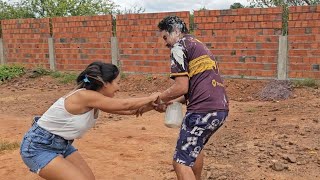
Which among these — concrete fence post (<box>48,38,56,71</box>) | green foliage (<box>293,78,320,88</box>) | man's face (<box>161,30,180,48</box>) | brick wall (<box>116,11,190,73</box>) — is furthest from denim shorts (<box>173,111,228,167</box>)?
concrete fence post (<box>48,38,56,71</box>)


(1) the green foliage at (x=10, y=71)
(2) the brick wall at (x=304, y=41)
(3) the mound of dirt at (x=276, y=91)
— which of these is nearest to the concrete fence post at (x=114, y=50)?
(1) the green foliage at (x=10, y=71)

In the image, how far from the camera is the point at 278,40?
8.29m

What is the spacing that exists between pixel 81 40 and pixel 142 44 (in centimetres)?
197

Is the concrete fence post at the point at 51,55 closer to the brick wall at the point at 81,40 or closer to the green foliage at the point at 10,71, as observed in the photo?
the brick wall at the point at 81,40

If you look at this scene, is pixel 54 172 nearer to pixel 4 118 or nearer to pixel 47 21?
pixel 4 118

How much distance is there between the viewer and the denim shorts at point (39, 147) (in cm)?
298

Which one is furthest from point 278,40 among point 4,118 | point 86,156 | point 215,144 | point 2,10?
point 2,10

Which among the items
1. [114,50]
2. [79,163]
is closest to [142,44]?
[114,50]

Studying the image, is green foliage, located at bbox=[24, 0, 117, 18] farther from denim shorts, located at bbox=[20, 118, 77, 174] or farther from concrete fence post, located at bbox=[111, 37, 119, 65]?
denim shorts, located at bbox=[20, 118, 77, 174]

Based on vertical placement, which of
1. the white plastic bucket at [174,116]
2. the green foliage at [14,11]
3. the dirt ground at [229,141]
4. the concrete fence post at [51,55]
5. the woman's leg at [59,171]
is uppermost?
the green foliage at [14,11]

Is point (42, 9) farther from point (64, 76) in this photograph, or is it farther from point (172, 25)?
point (172, 25)

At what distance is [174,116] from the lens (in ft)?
11.1

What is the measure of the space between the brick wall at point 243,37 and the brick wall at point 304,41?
0.94 ft

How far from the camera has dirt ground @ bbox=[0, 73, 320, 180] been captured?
14.7 feet
